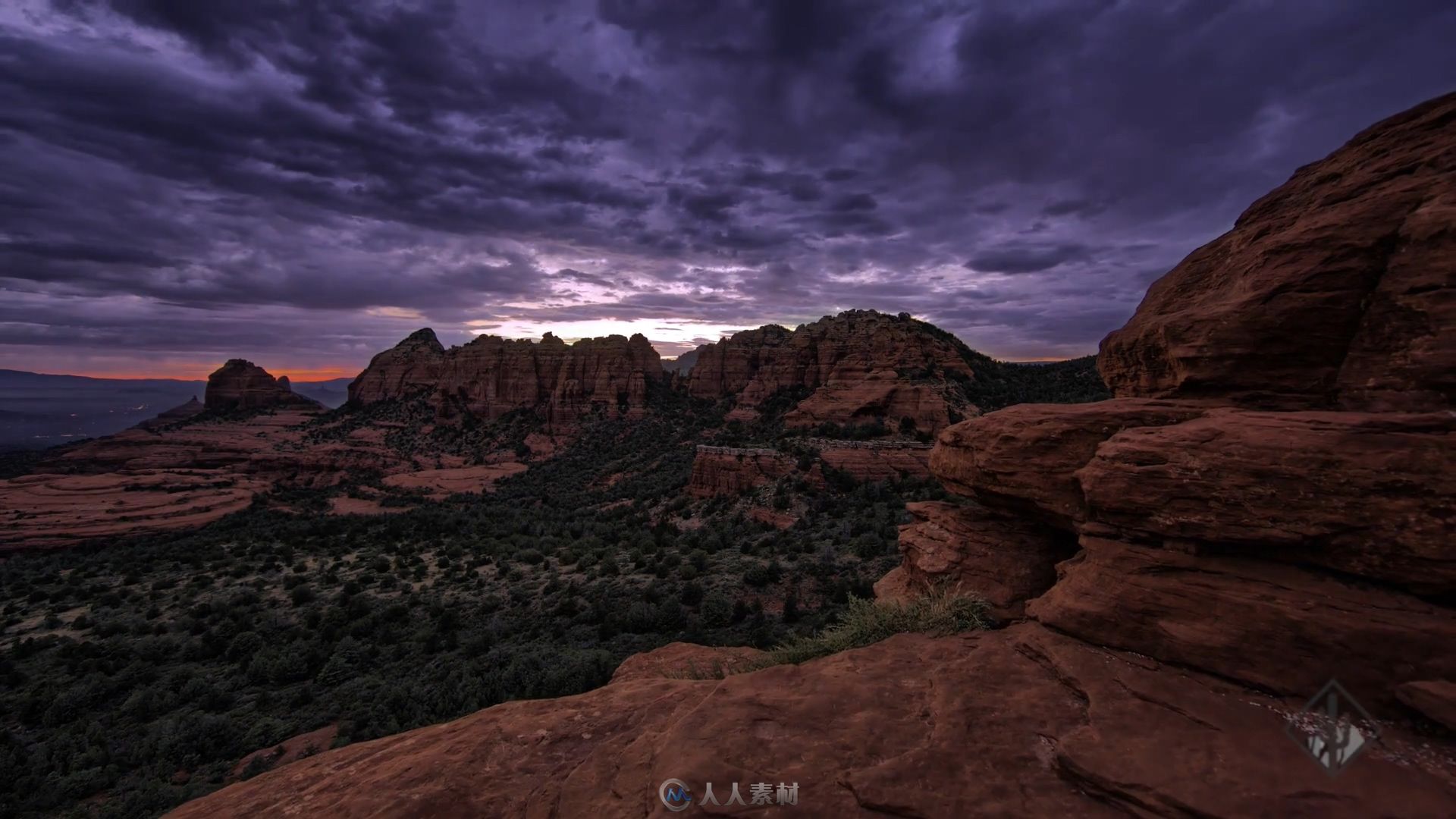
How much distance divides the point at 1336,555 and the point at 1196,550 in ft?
3.48

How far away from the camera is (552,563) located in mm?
26625

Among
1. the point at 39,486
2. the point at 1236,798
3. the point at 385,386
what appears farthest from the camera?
the point at 385,386

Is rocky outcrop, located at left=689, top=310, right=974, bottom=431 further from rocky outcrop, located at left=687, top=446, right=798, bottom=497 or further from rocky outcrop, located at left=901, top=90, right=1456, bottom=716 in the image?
rocky outcrop, located at left=901, top=90, right=1456, bottom=716

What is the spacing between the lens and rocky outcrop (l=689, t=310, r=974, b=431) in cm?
4859

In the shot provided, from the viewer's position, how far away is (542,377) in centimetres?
9181

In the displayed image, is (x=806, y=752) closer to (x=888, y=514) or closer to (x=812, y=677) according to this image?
(x=812, y=677)

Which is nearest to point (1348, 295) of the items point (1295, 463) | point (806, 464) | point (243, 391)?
point (1295, 463)

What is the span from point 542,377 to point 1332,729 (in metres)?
96.3

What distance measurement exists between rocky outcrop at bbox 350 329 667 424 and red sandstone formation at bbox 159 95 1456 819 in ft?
258

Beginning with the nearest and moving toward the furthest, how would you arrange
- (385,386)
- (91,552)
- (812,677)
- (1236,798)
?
(1236,798), (812,677), (91,552), (385,386)

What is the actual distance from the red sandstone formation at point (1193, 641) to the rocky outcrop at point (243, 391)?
141 meters

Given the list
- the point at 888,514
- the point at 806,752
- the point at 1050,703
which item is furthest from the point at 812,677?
the point at 888,514

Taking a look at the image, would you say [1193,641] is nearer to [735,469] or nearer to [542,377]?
[735,469]

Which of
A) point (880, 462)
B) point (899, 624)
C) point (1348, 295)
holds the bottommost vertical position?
point (880, 462)
